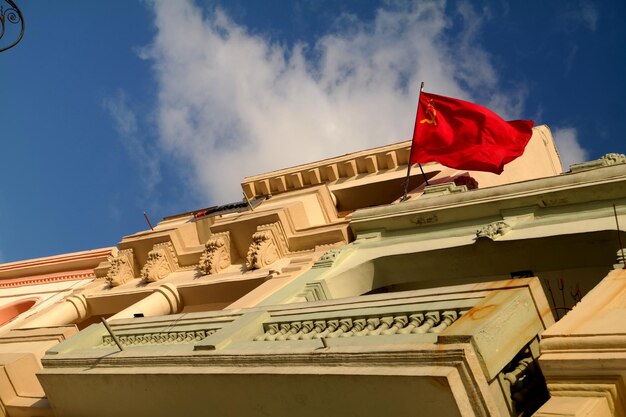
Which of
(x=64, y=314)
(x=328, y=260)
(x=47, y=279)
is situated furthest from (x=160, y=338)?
(x=47, y=279)

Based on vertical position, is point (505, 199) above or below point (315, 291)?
above

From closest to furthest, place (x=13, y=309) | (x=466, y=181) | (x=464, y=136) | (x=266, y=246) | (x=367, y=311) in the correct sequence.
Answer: (x=367, y=311)
(x=266, y=246)
(x=464, y=136)
(x=466, y=181)
(x=13, y=309)

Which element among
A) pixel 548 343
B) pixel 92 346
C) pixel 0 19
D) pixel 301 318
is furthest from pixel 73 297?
pixel 548 343

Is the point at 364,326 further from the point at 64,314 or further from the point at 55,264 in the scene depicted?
the point at 55,264

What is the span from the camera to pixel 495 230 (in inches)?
366

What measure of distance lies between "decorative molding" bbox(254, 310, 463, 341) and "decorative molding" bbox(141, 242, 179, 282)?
27.6 ft

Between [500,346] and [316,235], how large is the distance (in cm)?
788

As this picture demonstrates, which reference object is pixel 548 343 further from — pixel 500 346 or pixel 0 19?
pixel 0 19

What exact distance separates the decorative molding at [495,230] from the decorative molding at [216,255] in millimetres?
6761

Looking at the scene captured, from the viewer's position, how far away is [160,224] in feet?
67.4

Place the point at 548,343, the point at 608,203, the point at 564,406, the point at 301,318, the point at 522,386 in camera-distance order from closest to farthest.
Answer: the point at 564,406 → the point at 548,343 → the point at 522,386 → the point at 301,318 → the point at 608,203

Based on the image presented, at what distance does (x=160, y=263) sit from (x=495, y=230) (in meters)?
9.39

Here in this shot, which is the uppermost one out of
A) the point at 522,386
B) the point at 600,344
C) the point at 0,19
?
the point at 0,19

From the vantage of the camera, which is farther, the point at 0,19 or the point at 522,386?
the point at 0,19
